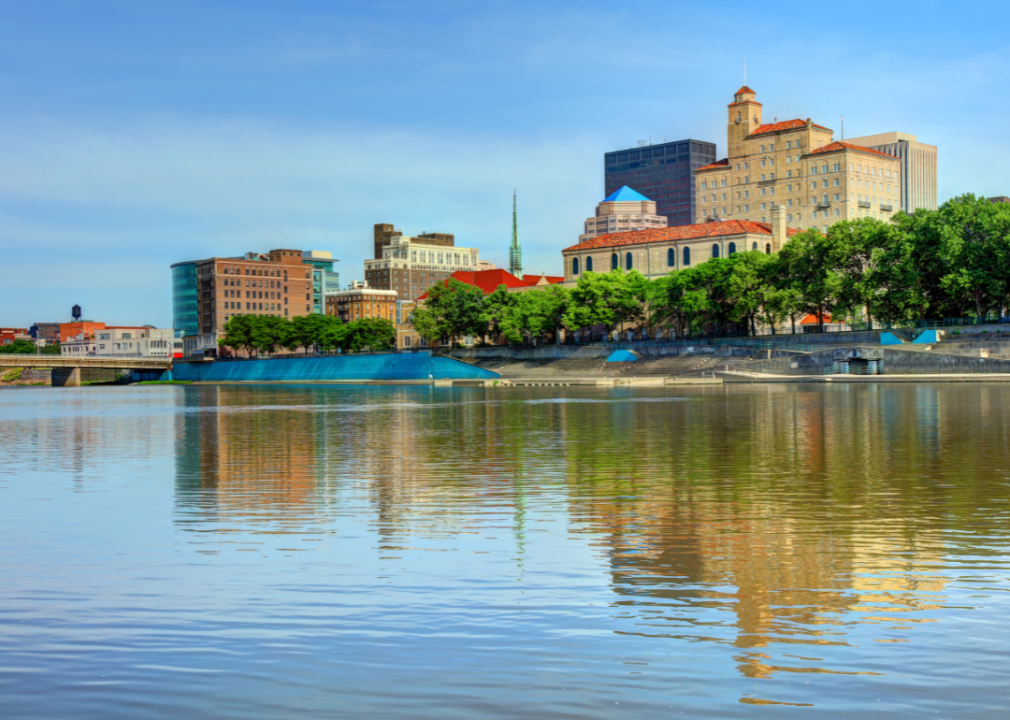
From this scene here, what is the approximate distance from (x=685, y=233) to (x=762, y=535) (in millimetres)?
143388

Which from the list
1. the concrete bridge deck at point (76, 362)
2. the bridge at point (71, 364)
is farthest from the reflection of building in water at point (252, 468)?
the bridge at point (71, 364)

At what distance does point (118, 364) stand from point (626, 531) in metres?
180

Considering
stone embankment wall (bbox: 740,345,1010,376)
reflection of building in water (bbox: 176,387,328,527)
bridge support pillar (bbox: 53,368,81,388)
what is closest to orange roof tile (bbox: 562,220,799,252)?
stone embankment wall (bbox: 740,345,1010,376)

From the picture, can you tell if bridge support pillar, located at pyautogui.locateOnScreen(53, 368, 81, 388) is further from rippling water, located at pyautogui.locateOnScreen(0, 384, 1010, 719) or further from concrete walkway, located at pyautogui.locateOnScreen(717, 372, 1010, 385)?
rippling water, located at pyautogui.locateOnScreen(0, 384, 1010, 719)

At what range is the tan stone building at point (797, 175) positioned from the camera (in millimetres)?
181250

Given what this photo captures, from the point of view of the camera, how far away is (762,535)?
653 inches

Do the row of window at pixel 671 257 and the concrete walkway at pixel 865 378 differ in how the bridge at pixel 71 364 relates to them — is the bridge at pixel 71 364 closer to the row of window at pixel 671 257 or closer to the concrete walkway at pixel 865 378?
the row of window at pixel 671 257

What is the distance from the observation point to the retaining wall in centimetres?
13788

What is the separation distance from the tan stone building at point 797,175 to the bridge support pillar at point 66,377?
128 meters

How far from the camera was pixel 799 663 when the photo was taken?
984 centimetres

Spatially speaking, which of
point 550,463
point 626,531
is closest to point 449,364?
point 550,463

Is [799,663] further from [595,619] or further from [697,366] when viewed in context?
[697,366]

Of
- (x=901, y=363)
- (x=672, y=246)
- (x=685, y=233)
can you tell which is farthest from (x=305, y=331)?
(x=901, y=363)

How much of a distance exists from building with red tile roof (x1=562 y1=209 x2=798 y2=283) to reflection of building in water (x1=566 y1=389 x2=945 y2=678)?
116m
